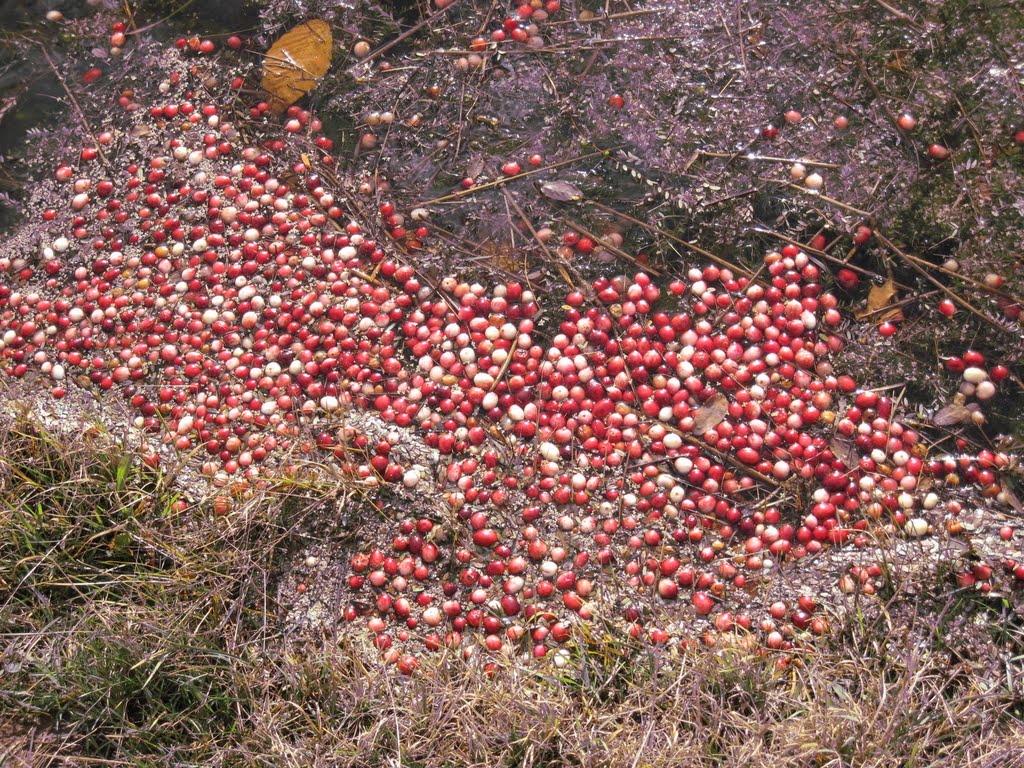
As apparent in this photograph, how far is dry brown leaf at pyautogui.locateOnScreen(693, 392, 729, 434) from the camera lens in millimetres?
2533

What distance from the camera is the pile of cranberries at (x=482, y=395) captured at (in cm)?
241

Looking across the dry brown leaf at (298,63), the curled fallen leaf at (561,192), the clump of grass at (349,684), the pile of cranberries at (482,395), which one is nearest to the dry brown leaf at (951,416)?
the pile of cranberries at (482,395)

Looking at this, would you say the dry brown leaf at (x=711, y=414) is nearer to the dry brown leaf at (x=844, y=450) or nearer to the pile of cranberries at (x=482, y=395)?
the pile of cranberries at (x=482, y=395)

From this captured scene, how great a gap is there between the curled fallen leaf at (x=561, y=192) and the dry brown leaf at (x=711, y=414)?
2.69ft

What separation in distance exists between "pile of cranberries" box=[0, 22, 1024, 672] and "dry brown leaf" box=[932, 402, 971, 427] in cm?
9

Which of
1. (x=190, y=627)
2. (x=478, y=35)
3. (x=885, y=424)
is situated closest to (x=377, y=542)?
(x=190, y=627)

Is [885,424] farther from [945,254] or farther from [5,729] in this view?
[5,729]

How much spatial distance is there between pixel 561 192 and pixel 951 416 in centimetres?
143

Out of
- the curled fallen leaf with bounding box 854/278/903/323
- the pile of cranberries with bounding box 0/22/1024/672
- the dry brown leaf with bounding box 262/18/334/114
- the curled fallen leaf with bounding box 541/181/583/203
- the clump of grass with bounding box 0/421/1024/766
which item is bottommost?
the clump of grass with bounding box 0/421/1024/766

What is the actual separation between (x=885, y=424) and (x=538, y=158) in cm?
142

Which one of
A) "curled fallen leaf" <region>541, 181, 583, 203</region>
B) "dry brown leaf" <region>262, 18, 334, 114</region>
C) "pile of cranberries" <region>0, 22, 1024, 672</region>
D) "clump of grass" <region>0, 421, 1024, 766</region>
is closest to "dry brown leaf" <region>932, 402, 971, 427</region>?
"pile of cranberries" <region>0, 22, 1024, 672</region>

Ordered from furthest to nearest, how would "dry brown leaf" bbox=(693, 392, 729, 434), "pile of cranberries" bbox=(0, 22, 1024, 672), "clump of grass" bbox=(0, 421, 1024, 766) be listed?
1. "dry brown leaf" bbox=(693, 392, 729, 434)
2. "pile of cranberries" bbox=(0, 22, 1024, 672)
3. "clump of grass" bbox=(0, 421, 1024, 766)

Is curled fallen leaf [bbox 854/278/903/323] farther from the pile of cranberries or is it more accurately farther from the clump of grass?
the clump of grass

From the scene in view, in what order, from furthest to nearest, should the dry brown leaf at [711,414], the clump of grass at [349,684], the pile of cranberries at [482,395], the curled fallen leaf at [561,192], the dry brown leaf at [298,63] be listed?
the dry brown leaf at [298,63]
the curled fallen leaf at [561,192]
the dry brown leaf at [711,414]
the pile of cranberries at [482,395]
the clump of grass at [349,684]
